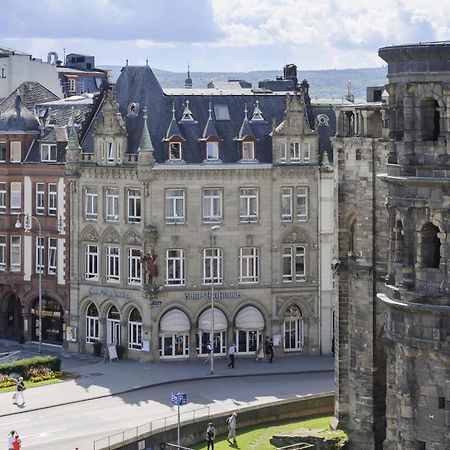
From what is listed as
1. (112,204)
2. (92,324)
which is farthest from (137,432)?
(112,204)

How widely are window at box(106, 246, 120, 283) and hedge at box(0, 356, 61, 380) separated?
29.0 feet

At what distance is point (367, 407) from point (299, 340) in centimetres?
3161

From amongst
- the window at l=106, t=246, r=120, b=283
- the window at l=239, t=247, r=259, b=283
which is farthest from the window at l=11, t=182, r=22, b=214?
the window at l=239, t=247, r=259, b=283

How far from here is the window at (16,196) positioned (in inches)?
4262

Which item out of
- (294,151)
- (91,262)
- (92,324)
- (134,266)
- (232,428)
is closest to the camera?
(232,428)

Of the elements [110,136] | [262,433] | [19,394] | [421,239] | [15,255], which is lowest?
[262,433]

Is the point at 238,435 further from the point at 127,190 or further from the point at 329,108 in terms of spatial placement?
the point at 329,108

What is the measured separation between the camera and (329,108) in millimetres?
105188

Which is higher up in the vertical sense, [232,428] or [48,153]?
[48,153]

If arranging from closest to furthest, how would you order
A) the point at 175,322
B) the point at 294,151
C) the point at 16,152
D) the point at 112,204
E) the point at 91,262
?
1. the point at 175,322
2. the point at 112,204
3. the point at 294,151
4. the point at 91,262
5. the point at 16,152

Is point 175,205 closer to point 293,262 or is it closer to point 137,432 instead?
point 293,262

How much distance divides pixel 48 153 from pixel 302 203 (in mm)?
18767

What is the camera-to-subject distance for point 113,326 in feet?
333

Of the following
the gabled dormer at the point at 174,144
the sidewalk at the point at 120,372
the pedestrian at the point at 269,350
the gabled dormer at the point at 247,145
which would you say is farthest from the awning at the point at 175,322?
the gabled dormer at the point at 247,145
